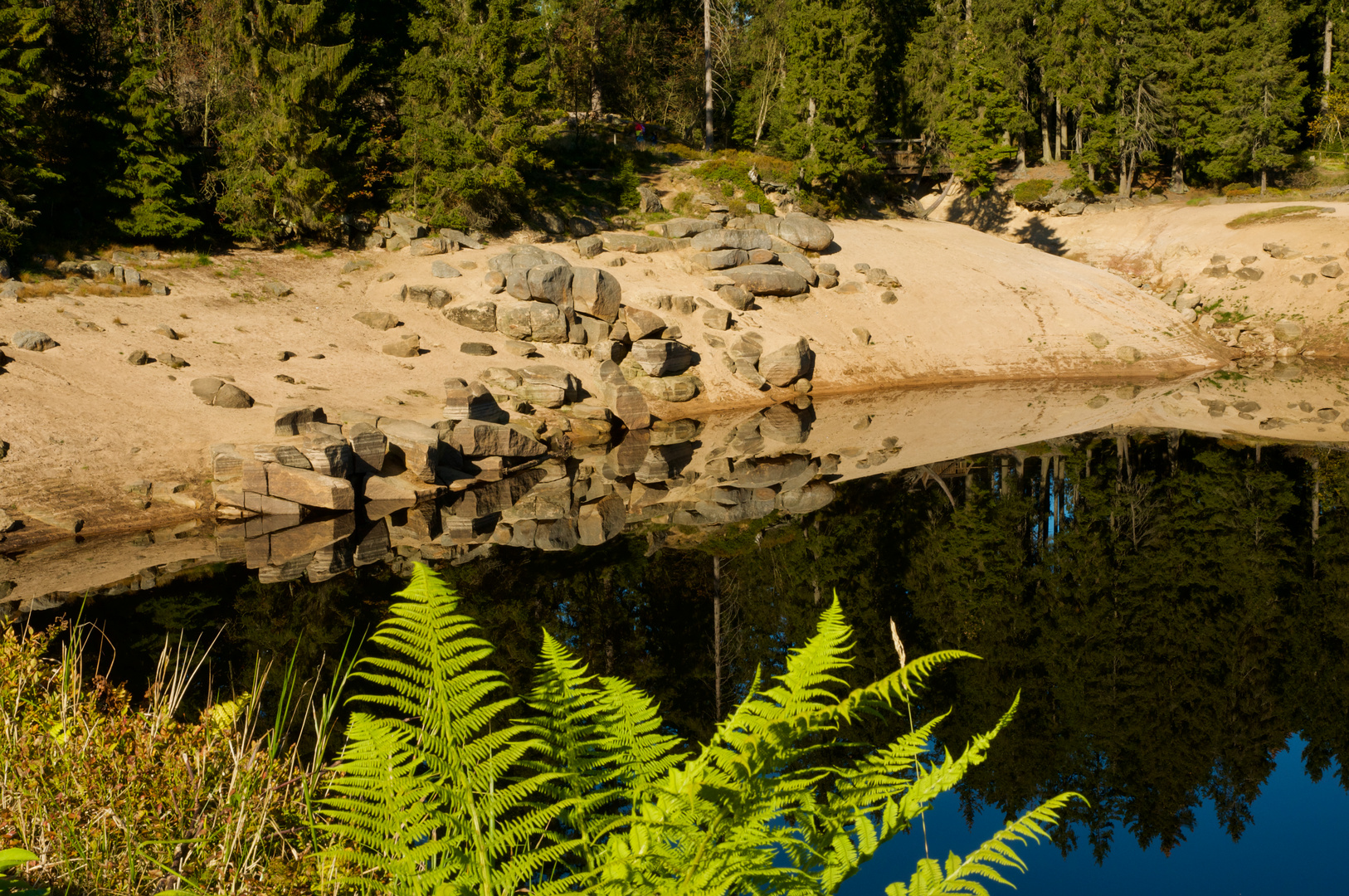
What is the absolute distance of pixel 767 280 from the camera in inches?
1119

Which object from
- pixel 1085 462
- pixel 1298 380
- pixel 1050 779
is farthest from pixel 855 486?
pixel 1298 380

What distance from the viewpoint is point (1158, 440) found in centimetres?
1966

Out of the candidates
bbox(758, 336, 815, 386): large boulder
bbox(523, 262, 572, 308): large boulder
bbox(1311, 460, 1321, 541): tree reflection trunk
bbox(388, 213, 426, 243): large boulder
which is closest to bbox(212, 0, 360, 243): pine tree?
bbox(388, 213, 426, 243): large boulder

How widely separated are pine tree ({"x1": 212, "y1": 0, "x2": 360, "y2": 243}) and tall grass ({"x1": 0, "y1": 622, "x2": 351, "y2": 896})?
2470 cm

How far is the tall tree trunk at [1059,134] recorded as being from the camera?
49.4 m

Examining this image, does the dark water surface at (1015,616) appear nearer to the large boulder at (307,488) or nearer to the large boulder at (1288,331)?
the large boulder at (307,488)

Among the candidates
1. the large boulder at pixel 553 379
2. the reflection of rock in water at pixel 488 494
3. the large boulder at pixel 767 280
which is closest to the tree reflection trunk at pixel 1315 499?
the reflection of rock in water at pixel 488 494

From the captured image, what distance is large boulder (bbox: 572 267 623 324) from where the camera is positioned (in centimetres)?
2458

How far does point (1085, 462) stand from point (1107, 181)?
1381 inches

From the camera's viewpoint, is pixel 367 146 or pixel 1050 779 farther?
pixel 367 146

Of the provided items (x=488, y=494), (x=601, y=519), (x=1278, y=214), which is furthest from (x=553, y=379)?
(x=1278, y=214)

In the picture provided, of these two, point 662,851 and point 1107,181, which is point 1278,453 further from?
point 1107,181

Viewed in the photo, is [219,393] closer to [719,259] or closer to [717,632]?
[717,632]

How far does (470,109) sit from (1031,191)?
29.2 meters
